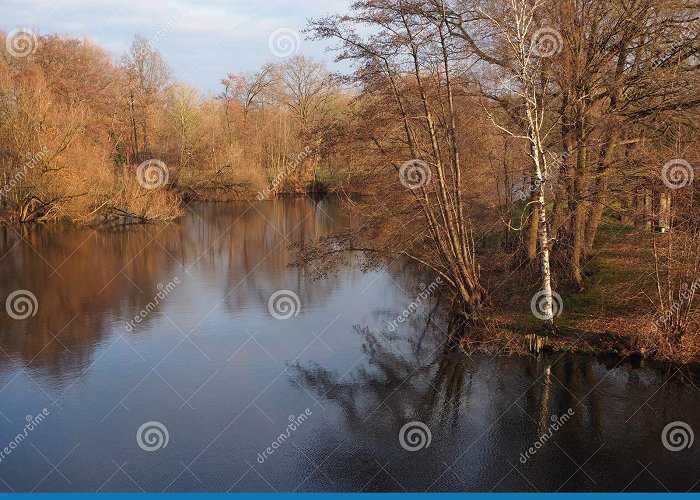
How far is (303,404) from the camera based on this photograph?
1116cm

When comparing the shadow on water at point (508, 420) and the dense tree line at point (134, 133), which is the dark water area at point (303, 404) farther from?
the dense tree line at point (134, 133)

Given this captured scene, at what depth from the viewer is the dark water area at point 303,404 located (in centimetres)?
874

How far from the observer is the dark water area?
344 inches

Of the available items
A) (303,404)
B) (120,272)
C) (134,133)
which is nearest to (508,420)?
(303,404)

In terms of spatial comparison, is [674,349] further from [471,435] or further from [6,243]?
[6,243]

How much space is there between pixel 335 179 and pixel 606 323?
3024 cm

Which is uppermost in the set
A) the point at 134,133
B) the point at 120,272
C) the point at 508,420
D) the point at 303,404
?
the point at 134,133

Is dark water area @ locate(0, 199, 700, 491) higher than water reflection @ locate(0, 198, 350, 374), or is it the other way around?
water reflection @ locate(0, 198, 350, 374)

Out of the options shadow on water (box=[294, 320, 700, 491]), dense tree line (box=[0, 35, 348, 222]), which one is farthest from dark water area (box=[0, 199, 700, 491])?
dense tree line (box=[0, 35, 348, 222])

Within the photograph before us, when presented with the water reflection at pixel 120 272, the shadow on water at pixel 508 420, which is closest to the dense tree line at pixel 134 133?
the water reflection at pixel 120 272

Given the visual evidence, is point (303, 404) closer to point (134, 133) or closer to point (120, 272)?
point (120, 272)

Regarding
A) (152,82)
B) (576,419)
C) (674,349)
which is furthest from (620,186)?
(152,82)

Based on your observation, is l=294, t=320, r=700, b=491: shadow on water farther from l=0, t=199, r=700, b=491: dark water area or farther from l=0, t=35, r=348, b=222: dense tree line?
l=0, t=35, r=348, b=222: dense tree line

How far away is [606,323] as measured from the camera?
14.4 metres
